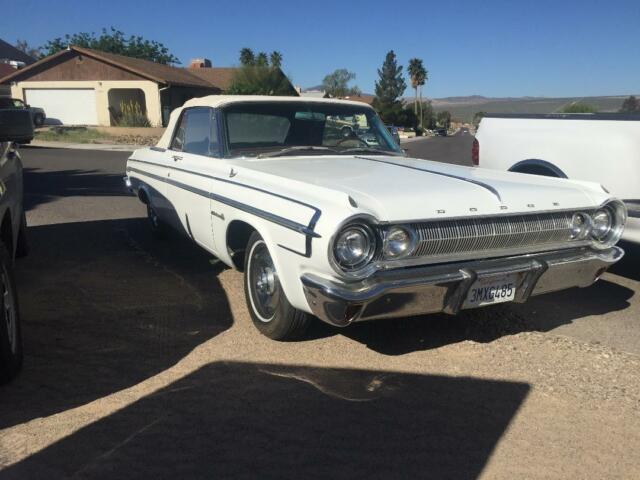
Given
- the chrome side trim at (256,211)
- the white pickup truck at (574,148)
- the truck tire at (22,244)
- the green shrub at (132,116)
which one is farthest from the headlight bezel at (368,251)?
the green shrub at (132,116)

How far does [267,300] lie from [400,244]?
3.70 feet

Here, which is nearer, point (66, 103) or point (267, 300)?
point (267, 300)

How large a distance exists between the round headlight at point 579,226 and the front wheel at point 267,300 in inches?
75.0

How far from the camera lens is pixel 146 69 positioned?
32.6 m

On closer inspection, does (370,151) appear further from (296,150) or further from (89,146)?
(89,146)

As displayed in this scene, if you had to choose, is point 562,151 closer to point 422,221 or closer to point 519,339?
point 519,339

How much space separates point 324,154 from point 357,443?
8.85 ft

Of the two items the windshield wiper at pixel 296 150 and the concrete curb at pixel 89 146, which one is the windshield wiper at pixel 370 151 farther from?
the concrete curb at pixel 89 146

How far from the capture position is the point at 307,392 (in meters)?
3.32

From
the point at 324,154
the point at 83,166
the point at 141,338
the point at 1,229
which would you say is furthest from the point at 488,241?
the point at 83,166

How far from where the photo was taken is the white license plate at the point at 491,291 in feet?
11.4

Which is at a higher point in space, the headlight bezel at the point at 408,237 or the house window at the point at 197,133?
the house window at the point at 197,133

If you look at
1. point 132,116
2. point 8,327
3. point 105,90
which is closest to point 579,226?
point 8,327

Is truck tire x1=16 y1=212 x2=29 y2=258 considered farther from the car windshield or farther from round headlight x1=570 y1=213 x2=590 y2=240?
round headlight x1=570 y1=213 x2=590 y2=240
